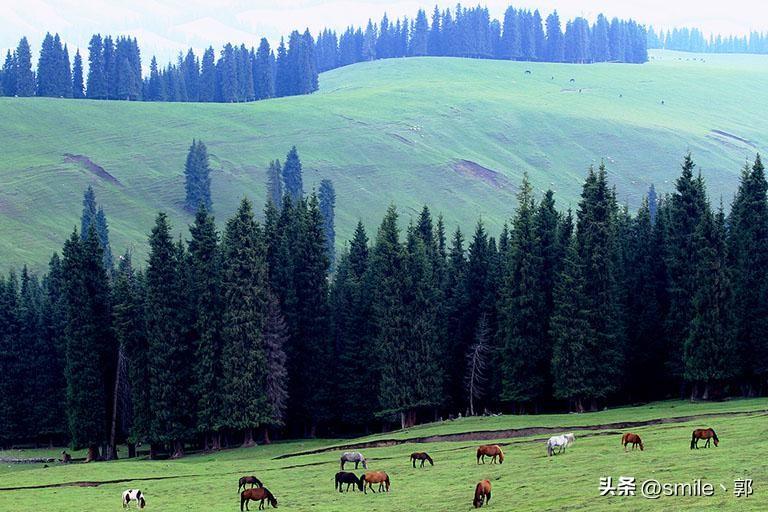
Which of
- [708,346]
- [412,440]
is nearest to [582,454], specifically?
[412,440]

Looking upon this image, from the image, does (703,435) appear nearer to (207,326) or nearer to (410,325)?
(410,325)

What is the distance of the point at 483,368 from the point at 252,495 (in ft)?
159

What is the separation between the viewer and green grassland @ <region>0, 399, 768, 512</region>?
147 feet

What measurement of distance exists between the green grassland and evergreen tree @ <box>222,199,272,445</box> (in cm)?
1171

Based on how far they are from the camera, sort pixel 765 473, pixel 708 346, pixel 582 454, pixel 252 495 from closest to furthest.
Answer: pixel 765 473, pixel 252 495, pixel 582 454, pixel 708 346

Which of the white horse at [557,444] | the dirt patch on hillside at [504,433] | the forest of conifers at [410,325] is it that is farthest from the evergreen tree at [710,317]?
the white horse at [557,444]

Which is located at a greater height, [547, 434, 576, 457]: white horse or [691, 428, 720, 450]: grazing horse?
[691, 428, 720, 450]: grazing horse

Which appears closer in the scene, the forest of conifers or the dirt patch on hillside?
the dirt patch on hillside

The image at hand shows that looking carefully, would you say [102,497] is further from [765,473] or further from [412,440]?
[765,473]

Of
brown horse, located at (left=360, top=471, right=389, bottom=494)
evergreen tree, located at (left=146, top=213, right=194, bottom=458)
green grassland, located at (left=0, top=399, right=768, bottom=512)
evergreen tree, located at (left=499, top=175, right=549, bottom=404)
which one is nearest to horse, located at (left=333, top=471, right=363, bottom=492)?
brown horse, located at (left=360, top=471, right=389, bottom=494)

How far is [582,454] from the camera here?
56.5 m

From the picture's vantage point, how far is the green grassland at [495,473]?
147ft

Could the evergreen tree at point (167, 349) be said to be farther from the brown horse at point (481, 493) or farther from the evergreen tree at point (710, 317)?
the brown horse at point (481, 493)

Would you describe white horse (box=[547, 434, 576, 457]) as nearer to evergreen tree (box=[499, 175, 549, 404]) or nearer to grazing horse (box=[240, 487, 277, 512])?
grazing horse (box=[240, 487, 277, 512])
